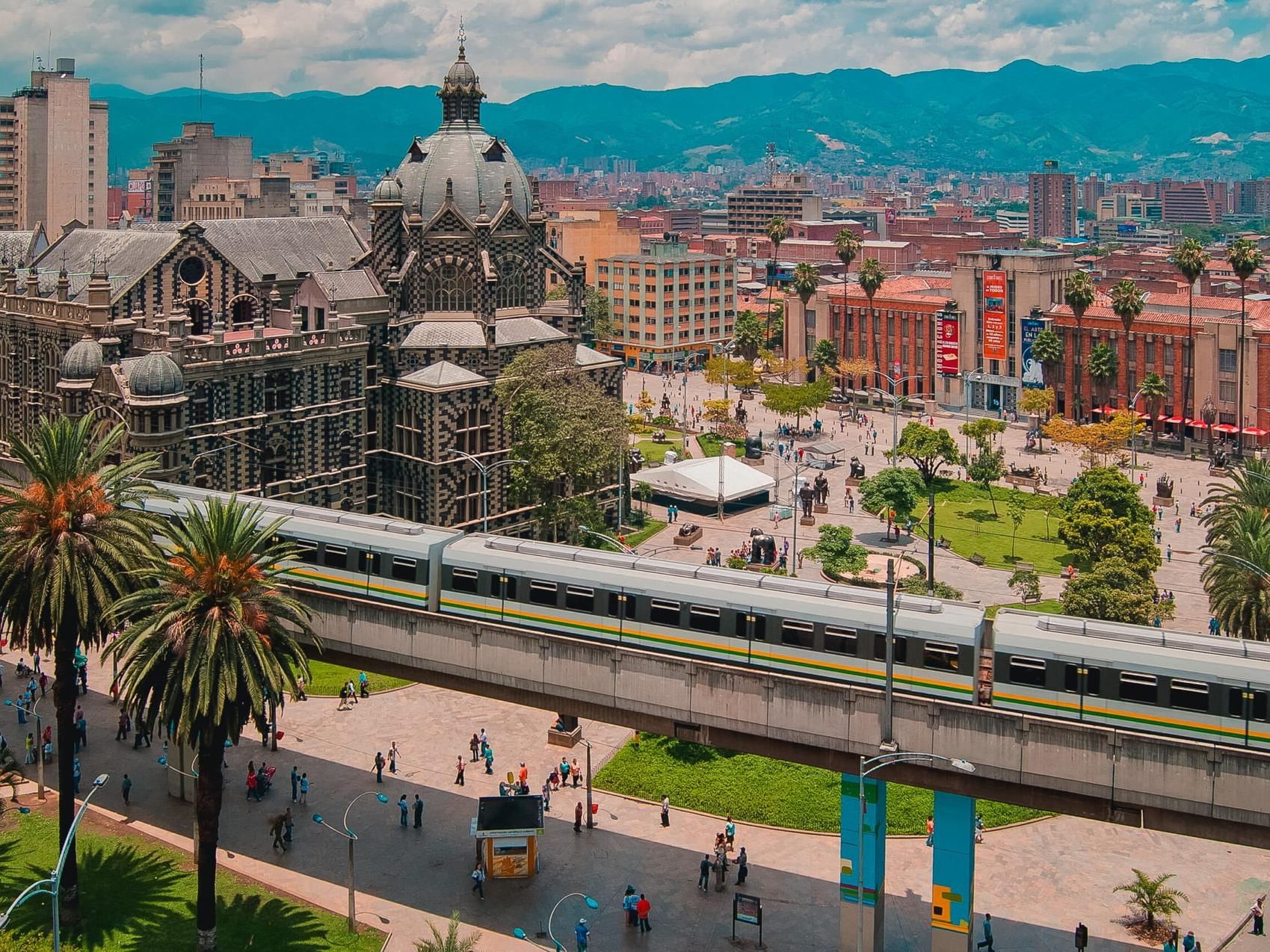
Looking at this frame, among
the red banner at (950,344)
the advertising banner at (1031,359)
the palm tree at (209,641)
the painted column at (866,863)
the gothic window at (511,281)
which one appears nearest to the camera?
the palm tree at (209,641)

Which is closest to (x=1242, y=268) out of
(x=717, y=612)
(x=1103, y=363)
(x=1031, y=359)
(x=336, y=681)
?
(x=1103, y=363)

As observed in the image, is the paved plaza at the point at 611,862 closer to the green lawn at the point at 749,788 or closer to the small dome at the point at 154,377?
the green lawn at the point at 749,788

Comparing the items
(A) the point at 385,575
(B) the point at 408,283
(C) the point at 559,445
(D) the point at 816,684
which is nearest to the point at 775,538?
(C) the point at 559,445

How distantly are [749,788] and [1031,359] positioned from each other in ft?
360

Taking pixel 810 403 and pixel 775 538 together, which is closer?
pixel 775 538

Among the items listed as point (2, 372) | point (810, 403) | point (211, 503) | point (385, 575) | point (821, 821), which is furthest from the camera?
point (810, 403)

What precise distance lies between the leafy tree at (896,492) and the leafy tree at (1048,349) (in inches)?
2168

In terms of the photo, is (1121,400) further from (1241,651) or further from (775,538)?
(1241,651)

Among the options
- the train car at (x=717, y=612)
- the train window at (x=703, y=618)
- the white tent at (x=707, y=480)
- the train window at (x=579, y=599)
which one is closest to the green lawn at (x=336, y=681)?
the train car at (x=717, y=612)

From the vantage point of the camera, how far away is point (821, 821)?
205 ft

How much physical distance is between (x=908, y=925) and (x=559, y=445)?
48.2m

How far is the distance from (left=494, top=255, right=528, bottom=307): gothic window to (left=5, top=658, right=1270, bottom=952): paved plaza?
159 feet

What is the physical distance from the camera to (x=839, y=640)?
155 ft

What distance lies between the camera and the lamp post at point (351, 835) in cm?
5288
